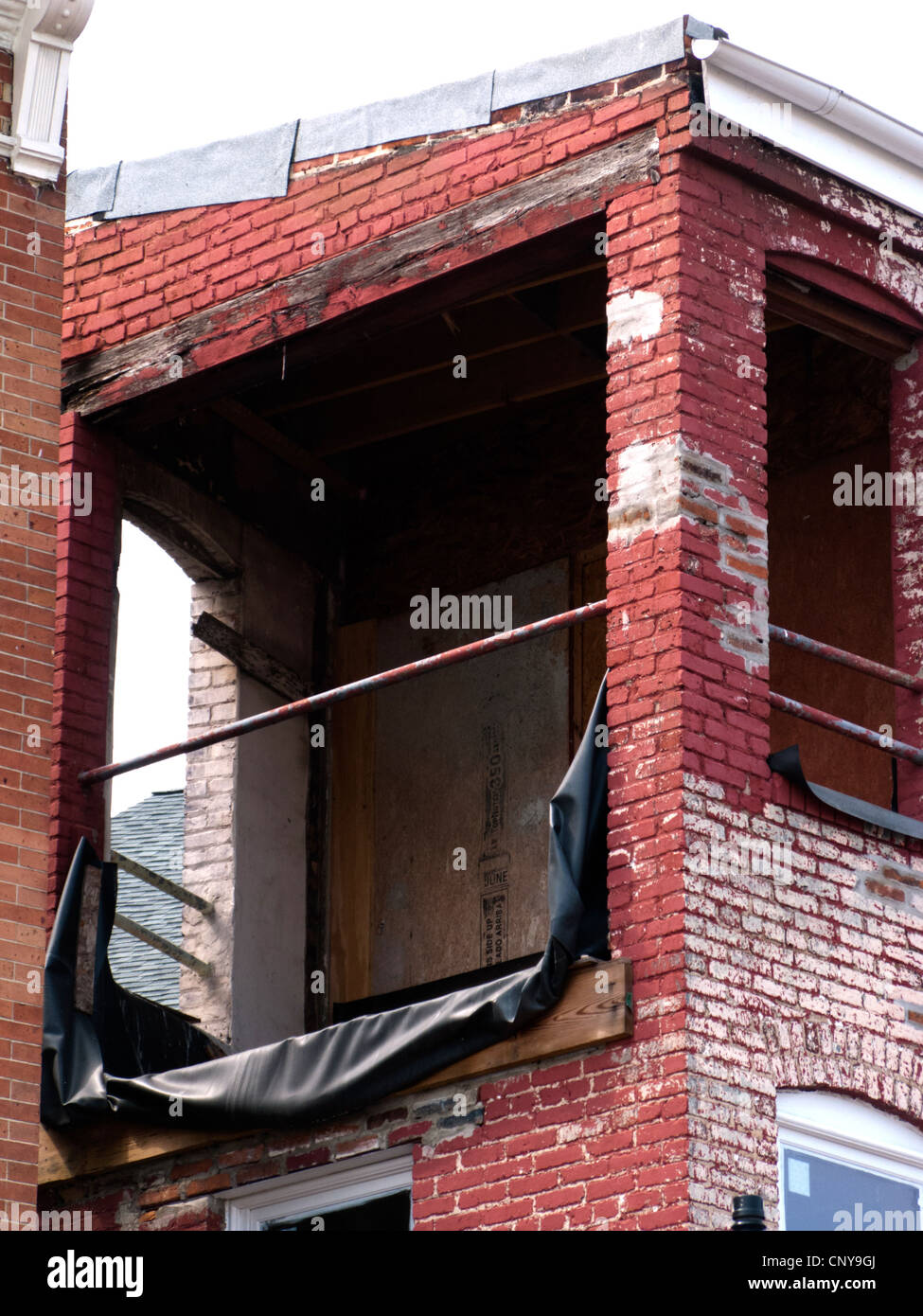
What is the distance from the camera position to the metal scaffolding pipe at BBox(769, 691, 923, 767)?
1083cm

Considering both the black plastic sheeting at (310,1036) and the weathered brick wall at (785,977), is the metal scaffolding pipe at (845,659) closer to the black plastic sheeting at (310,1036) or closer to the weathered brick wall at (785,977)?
the weathered brick wall at (785,977)

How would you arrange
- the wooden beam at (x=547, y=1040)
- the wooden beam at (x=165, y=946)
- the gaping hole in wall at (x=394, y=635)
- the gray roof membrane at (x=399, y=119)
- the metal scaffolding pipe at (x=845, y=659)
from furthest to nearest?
the gaping hole in wall at (x=394, y=635), the wooden beam at (x=165, y=946), the gray roof membrane at (x=399, y=119), the metal scaffolding pipe at (x=845, y=659), the wooden beam at (x=547, y=1040)

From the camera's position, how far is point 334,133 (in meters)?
12.7

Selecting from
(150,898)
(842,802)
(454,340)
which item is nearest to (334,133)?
(454,340)

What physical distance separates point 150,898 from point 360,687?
7040 millimetres

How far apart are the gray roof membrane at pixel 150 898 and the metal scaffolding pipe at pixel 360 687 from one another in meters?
3.16

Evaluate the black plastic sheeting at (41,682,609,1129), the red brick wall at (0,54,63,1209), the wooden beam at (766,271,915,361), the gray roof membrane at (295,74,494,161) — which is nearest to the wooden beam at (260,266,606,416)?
the gray roof membrane at (295,74,494,161)

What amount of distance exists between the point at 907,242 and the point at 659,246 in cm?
155

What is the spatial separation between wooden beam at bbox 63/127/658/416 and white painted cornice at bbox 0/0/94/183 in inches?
84.5

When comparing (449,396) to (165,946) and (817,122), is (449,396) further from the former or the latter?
(817,122)

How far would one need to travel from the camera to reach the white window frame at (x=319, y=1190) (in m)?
10.8

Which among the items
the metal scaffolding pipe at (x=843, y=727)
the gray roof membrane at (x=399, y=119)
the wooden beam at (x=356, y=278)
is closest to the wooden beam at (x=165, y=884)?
the wooden beam at (x=356, y=278)
